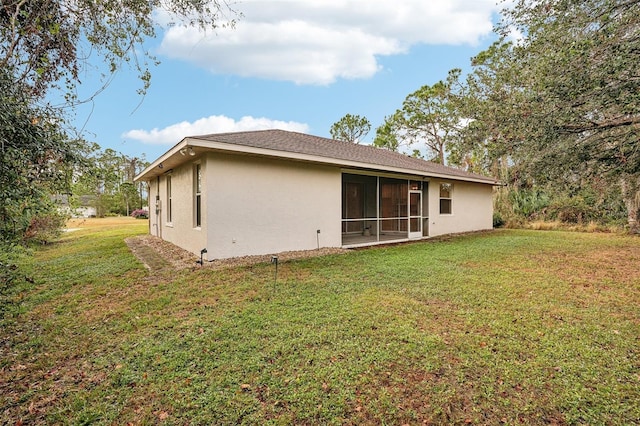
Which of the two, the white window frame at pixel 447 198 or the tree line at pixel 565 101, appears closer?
the tree line at pixel 565 101

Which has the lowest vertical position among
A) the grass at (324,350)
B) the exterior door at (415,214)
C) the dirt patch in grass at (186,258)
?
the grass at (324,350)

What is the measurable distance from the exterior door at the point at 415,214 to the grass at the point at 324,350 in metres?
6.01

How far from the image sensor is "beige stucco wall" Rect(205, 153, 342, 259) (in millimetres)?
7078

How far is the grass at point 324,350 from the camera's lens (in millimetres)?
2205

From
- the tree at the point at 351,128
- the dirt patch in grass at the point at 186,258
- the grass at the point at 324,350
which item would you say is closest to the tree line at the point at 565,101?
the grass at the point at 324,350

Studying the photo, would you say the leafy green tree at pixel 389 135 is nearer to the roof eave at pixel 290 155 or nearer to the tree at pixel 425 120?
the tree at pixel 425 120

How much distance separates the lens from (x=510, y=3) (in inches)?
234

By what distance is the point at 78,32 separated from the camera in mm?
3807

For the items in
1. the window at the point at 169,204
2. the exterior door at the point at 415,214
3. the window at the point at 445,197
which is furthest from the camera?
the window at the point at 445,197

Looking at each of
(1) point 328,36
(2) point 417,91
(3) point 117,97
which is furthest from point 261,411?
(2) point 417,91

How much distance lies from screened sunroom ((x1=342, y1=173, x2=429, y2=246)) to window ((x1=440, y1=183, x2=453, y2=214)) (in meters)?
1.24

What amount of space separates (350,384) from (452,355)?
1127 mm

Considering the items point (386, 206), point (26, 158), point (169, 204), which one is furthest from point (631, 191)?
point (169, 204)

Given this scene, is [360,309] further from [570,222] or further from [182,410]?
[570,222]
